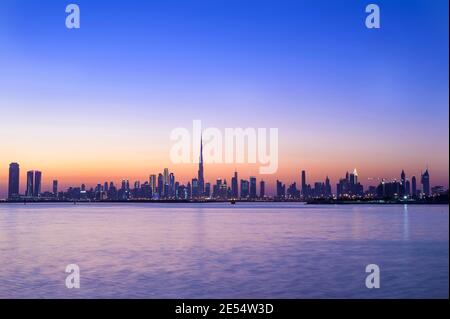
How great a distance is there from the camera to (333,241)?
180ft

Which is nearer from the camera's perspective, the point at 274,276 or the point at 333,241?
the point at 274,276

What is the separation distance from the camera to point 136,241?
53.4 metres

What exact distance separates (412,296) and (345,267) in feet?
30.6
